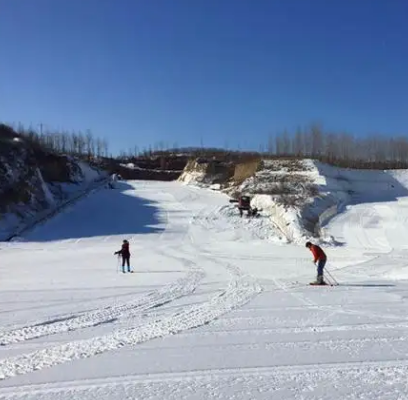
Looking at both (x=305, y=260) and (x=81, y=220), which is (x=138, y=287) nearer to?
(x=305, y=260)

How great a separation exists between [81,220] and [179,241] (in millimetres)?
13131

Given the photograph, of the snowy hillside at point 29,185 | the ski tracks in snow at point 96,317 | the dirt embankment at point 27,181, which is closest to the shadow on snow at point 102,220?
the snowy hillside at point 29,185

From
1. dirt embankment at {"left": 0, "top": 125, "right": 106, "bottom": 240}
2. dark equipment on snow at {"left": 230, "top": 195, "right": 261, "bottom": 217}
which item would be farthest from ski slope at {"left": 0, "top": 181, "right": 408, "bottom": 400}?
dark equipment on snow at {"left": 230, "top": 195, "right": 261, "bottom": 217}

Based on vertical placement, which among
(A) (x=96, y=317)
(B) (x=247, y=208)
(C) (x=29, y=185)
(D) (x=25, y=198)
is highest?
(C) (x=29, y=185)

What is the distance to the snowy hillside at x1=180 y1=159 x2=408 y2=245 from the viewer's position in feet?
121

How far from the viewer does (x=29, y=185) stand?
151ft

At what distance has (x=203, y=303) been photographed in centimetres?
1293

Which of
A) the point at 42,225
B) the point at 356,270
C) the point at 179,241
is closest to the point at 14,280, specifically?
Answer: the point at 356,270

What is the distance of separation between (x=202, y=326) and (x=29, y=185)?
130ft

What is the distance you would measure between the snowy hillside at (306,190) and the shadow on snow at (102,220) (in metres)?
8.38

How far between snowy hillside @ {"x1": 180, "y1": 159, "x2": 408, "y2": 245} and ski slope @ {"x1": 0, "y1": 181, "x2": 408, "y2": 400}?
919 cm

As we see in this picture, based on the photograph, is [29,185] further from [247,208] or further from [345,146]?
[345,146]

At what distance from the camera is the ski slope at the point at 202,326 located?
21.9 ft

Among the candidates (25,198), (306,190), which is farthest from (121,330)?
(306,190)
